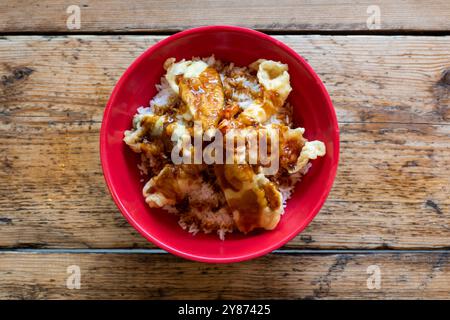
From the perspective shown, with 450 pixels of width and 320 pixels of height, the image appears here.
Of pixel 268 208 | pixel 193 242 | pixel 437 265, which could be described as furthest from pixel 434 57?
pixel 193 242

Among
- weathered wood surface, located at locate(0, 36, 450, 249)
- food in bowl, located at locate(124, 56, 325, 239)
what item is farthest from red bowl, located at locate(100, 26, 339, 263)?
weathered wood surface, located at locate(0, 36, 450, 249)

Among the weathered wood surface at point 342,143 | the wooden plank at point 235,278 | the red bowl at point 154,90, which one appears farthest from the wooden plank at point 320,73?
the wooden plank at point 235,278

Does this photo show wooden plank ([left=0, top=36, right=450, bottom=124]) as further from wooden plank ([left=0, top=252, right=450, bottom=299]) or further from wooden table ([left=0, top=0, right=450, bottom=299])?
wooden plank ([left=0, top=252, right=450, bottom=299])

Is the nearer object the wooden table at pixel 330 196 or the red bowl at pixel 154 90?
the red bowl at pixel 154 90

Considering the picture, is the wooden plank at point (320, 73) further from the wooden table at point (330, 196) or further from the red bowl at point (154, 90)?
the red bowl at point (154, 90)

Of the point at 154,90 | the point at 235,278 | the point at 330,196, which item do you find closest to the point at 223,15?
the point at 154,90

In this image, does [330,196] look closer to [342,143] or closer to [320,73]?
[342,143]

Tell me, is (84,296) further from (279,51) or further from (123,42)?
(279,51)
